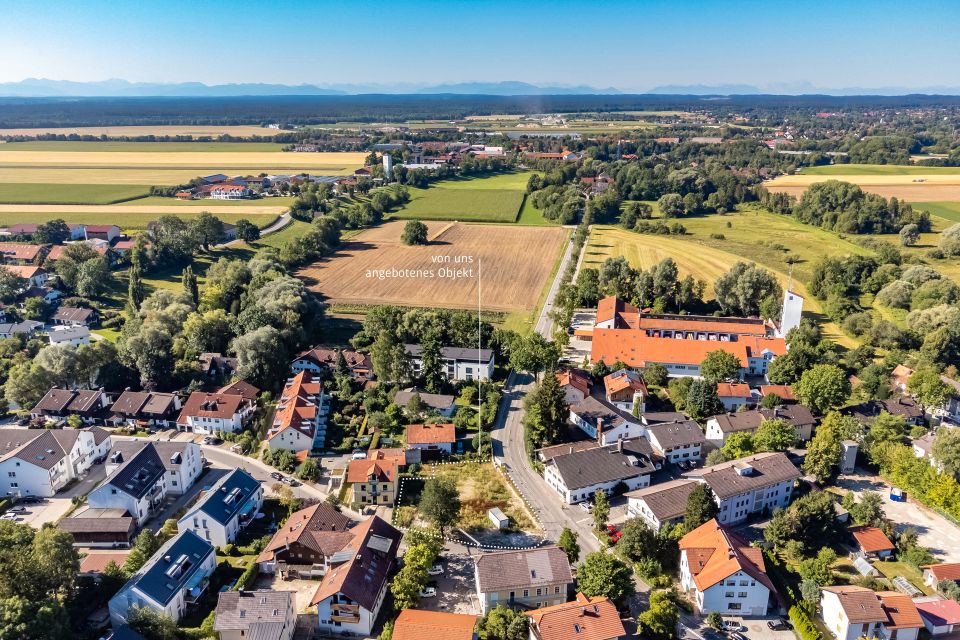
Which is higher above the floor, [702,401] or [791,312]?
[791,312]

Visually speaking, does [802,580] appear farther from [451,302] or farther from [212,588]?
[451,302]

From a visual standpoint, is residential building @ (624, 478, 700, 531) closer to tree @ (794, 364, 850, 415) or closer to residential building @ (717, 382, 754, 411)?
residential building @ (717, 382, 754, 411)

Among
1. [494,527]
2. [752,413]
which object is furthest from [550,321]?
[494,527]

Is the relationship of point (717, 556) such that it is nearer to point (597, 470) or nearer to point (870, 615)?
point (870, 615)

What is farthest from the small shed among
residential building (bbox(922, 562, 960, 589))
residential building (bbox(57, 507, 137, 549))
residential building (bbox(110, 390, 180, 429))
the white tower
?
the white tower

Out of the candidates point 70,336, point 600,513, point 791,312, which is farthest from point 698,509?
point 70,336

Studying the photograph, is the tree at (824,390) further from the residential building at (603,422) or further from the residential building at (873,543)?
the residential building at (873,543)

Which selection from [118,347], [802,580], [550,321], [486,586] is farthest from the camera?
[550,321]
